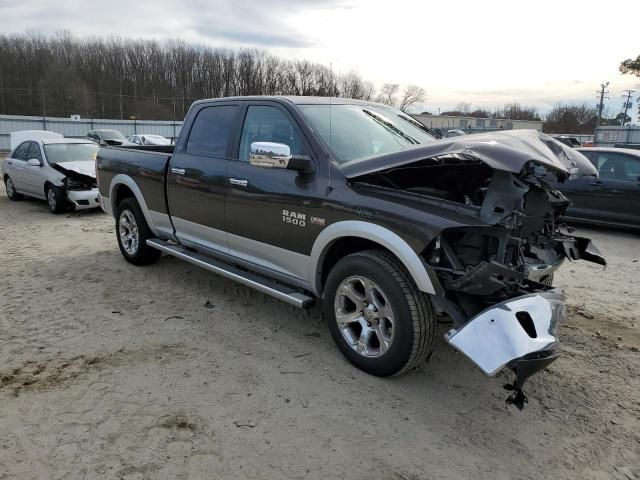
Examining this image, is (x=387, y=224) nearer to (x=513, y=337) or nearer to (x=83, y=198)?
(x=513, y=337)

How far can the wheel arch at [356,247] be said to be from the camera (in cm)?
321

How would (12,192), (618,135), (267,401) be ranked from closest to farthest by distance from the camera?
(267,401) → (12,192) → (618,135)

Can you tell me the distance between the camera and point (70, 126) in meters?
36.4

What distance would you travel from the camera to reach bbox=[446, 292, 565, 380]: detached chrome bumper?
8.98ft

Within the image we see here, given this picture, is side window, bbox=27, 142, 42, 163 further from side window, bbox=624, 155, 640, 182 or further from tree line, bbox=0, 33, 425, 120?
tree line, bbox=0, 33, 425, 120

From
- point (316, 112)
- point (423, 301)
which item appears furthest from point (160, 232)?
point (423, 301)

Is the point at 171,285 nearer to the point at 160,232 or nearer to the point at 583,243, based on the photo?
the point at 160,232

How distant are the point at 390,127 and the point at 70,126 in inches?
1491

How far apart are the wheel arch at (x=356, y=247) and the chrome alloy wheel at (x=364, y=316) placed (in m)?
0.29

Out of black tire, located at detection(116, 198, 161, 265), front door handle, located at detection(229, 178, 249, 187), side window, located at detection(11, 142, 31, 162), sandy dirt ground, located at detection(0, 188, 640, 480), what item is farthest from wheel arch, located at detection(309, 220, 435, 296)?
side window, located at detection(11, 142, 31, 162)

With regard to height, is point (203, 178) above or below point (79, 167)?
above

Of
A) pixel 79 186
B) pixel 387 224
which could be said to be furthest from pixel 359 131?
pixel 79 186

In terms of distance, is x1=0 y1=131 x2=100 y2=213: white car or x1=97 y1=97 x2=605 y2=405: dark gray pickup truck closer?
x1=97 y1=97 x2=605 y2=405: dark gray pickup truck

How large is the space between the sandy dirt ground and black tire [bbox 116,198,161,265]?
107 centimetres
